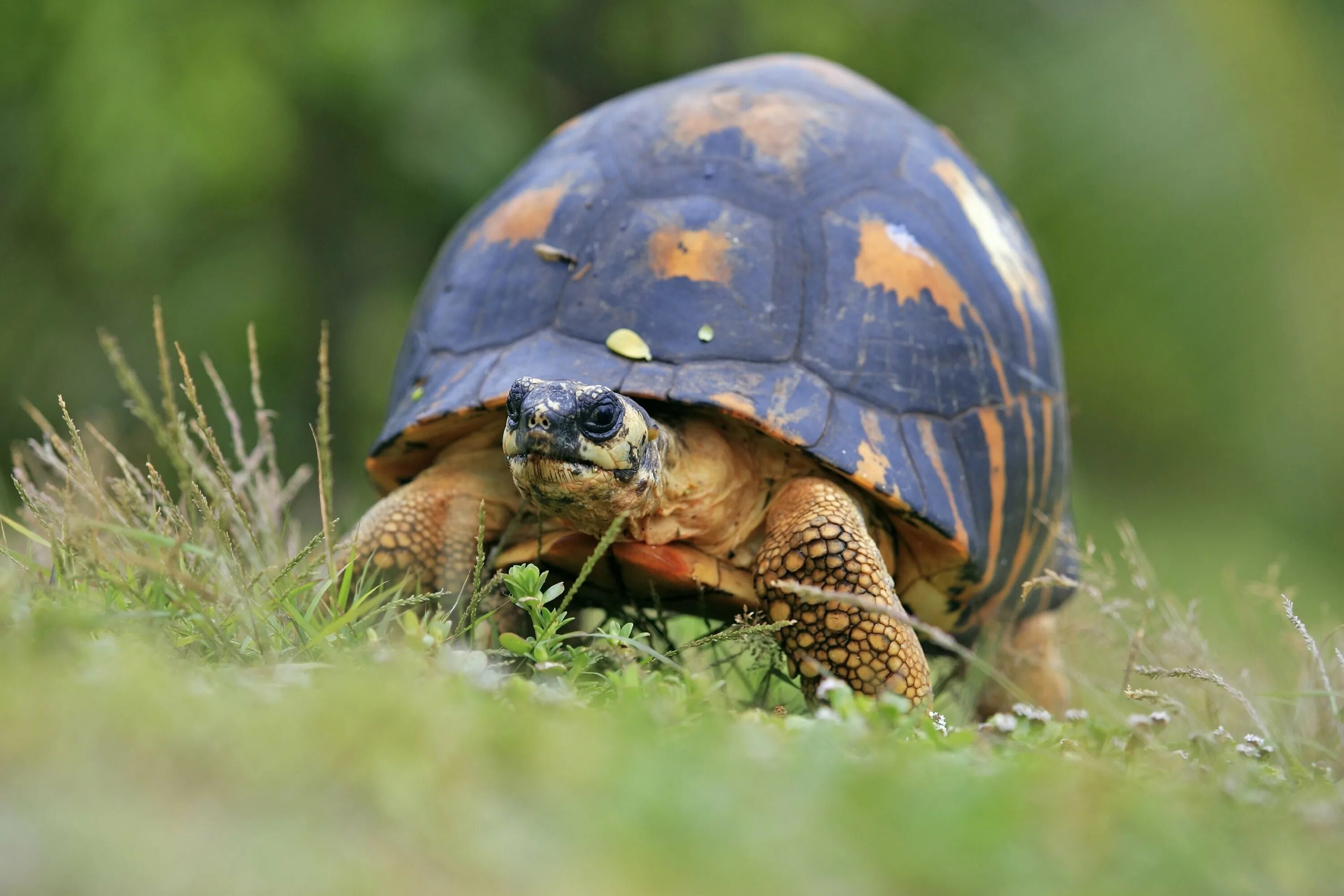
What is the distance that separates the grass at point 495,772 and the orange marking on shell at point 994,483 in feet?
3.15

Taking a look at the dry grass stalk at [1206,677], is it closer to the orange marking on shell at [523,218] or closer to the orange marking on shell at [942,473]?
the orange marking on shell at [942,473]

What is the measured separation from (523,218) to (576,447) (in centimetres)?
118

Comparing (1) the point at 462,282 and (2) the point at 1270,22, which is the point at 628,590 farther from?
(2) the point at 1270,22

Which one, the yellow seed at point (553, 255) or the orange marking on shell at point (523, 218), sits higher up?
the orange marking on shell at point (523, 218)

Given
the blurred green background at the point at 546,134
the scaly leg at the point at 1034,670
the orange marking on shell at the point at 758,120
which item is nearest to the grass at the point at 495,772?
the orange marking on shell at the point at 758,120

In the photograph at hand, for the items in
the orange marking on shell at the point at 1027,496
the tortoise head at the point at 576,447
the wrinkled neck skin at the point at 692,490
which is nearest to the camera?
the tortoise head at the point at 576,447

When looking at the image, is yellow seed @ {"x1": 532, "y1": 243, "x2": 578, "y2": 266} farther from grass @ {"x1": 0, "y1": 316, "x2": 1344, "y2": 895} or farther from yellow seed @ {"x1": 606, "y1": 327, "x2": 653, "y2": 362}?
grass @ {"x1": 0, "y1": 316, "x2": 1344, "y2": 895}

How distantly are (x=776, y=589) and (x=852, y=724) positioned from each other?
987mm

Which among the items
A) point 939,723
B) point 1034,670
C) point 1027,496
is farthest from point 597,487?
point 1034,670

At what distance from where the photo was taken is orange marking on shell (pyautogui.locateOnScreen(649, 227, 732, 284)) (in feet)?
10.9

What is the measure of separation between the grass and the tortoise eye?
371 millimetres

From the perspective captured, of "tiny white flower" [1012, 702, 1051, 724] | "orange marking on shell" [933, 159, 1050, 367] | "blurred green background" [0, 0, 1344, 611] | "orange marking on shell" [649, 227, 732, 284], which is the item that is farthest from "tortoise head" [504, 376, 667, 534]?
"blurred green background" [0, 0, 1344, 611]

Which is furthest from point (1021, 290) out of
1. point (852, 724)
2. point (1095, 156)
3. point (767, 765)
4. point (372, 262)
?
point (1095, 156)

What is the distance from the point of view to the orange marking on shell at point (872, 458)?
122 inches
